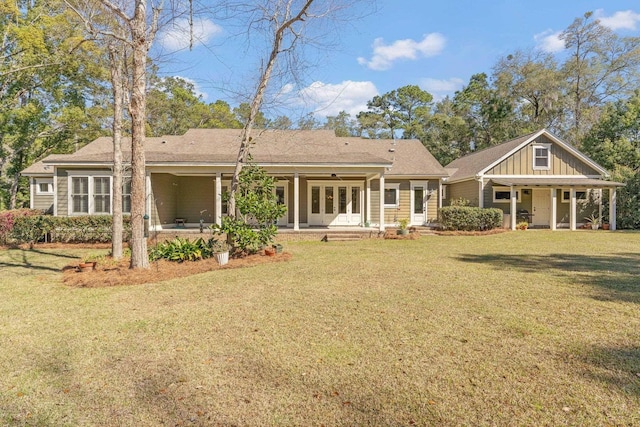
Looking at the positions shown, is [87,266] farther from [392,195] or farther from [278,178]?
[392,195]

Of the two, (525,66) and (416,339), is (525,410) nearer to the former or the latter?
(416,339)

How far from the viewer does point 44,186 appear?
1973 cm

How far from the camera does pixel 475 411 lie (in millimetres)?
2691

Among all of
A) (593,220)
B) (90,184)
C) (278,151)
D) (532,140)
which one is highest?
(532,140)

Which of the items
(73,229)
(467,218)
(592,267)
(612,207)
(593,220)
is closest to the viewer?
(592,267)

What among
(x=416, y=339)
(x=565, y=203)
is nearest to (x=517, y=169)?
(x=565, y=203)

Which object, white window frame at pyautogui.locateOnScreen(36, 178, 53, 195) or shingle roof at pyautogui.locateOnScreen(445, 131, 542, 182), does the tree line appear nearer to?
white window frame at pyautogui.locateOnScreen(36, 178, 53, 195)

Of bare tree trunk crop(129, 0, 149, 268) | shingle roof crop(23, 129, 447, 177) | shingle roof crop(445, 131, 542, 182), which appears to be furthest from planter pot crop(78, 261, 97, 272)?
shingle roof crop(445, 131, 542, 182)

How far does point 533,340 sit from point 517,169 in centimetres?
1793

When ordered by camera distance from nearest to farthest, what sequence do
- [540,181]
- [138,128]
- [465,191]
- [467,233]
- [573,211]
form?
[138,128] → [467,233] → [573,211] → [540,181] → [465,191]

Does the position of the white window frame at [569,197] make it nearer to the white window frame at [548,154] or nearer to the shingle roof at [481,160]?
the white window frame at [548,154]

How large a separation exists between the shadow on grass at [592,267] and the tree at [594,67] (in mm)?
25036

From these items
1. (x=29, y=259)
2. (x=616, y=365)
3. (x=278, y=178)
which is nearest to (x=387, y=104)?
(x=278, y=178)

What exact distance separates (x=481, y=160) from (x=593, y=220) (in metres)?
6.33
